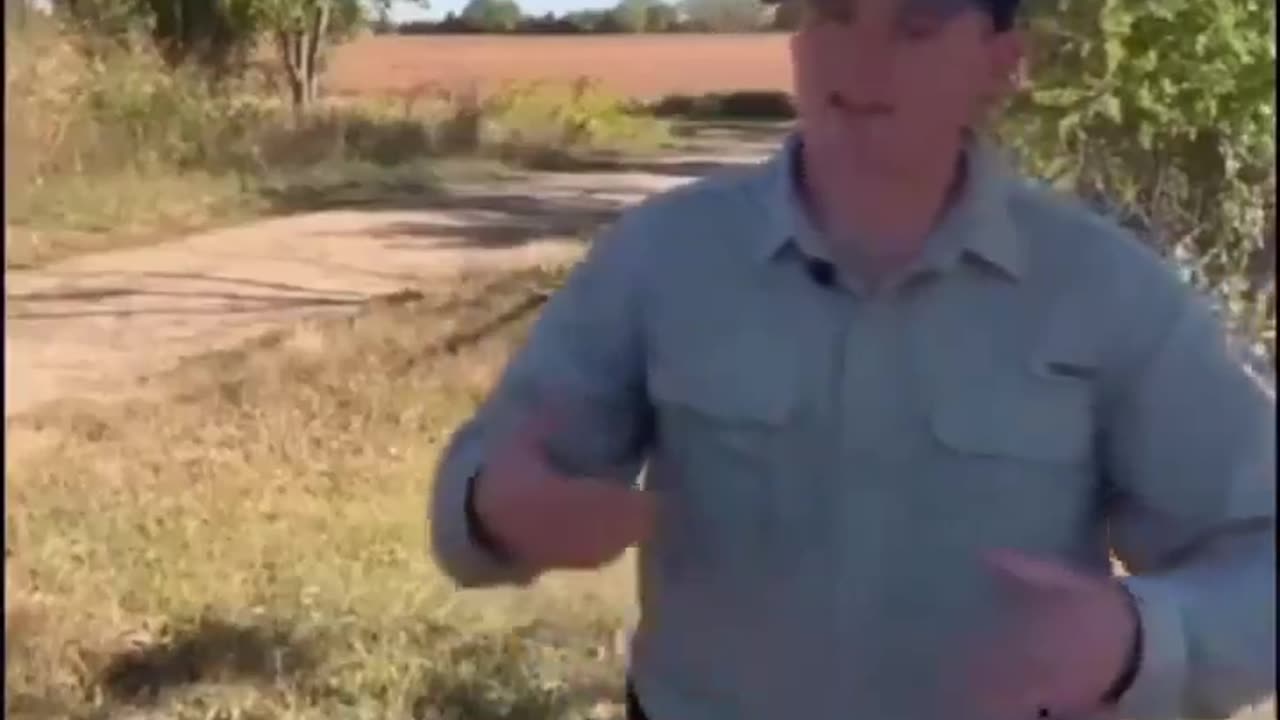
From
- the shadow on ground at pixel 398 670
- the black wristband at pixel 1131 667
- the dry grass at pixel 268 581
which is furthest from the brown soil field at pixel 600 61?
the shadow on ground at pixel 398 670

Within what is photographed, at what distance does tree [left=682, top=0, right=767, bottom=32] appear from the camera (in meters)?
1.61

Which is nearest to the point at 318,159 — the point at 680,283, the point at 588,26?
the point at 588,26

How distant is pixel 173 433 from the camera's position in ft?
16.5

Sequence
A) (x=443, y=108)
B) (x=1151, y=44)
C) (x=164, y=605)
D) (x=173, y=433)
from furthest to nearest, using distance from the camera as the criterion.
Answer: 1. (x=443, y=108)
2. (x=173, y=433)
3. (x=1151, y=44)
4. (x=164, y=605)

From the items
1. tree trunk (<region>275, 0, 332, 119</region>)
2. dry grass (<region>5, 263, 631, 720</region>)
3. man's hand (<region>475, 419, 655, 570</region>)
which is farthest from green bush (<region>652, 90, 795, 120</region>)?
tree trunk (<region>275, 0, 332, 119</region>)

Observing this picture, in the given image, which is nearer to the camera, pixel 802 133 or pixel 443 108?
pixel 802 133

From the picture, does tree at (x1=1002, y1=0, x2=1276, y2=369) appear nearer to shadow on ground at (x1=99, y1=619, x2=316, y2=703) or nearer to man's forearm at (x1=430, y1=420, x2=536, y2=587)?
shadow on ground at (x1=99, y1=619, x2=316, y2=703)

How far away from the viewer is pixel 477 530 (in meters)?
1.03

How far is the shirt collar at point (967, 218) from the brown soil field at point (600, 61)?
2.9 inches

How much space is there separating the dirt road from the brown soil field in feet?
0.89

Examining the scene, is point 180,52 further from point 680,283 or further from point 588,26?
point 680,283

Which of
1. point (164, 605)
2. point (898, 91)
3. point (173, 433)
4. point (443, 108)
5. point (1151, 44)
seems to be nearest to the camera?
point (898, 91)

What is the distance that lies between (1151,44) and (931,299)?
3.00 m

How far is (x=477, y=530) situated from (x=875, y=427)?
0.21 m
